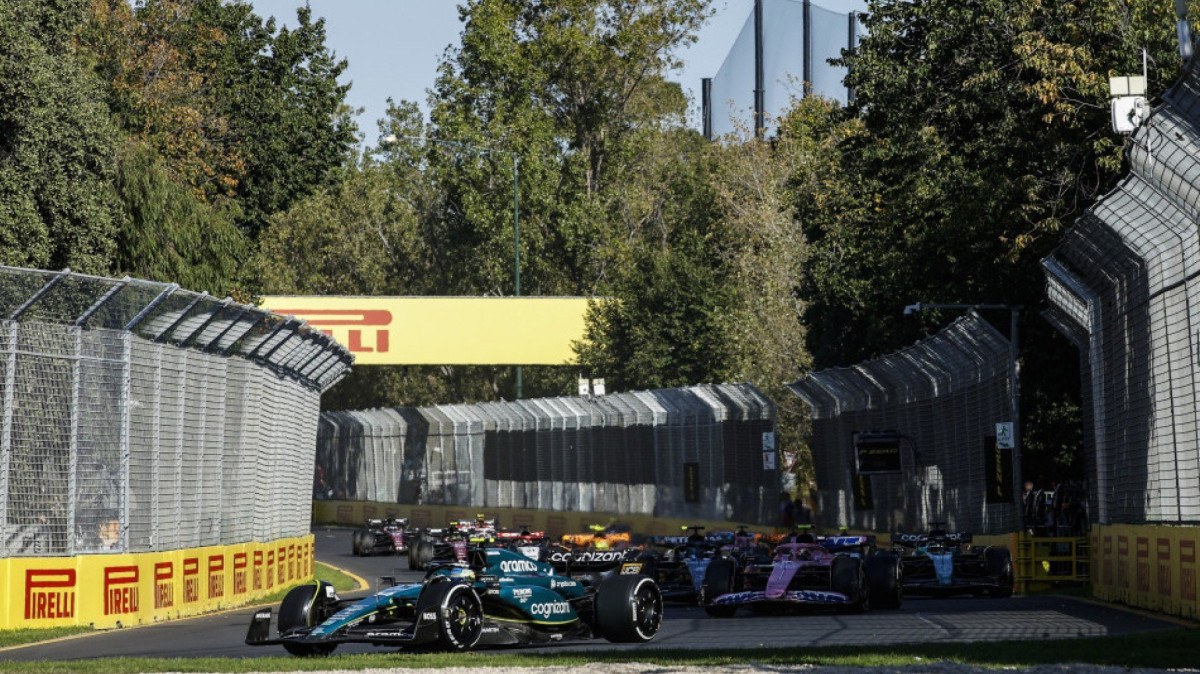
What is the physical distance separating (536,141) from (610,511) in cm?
3527

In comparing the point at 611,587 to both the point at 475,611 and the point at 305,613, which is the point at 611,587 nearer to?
the point at 475,611

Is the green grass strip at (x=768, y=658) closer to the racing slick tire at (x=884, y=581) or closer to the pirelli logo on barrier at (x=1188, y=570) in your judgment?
the pirelli logo on barrier at (x=1188, y=570)

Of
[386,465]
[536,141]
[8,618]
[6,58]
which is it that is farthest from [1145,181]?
[536,141]

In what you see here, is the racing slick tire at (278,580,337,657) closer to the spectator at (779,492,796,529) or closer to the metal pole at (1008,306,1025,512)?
the metal pole at (1008,306,1025,512)

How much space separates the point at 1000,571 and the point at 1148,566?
3.74 meters

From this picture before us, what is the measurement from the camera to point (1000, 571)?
2464 cm

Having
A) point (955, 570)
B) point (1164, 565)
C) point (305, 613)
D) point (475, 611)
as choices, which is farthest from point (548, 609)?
point (955, 570)

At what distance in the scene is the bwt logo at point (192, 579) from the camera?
22.7 m

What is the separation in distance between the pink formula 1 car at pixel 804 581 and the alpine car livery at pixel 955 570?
4.44ft

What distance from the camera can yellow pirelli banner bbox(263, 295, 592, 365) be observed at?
203 ft

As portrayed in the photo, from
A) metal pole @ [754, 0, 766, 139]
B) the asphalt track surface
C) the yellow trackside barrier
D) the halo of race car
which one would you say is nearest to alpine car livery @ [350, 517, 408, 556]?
the halo of race car

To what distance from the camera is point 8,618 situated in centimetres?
1928

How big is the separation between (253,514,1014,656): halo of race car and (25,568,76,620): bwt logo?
81.9 inches

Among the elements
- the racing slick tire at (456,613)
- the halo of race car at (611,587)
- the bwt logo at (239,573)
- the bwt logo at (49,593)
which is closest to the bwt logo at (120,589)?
the bwt logo at (49,593)
